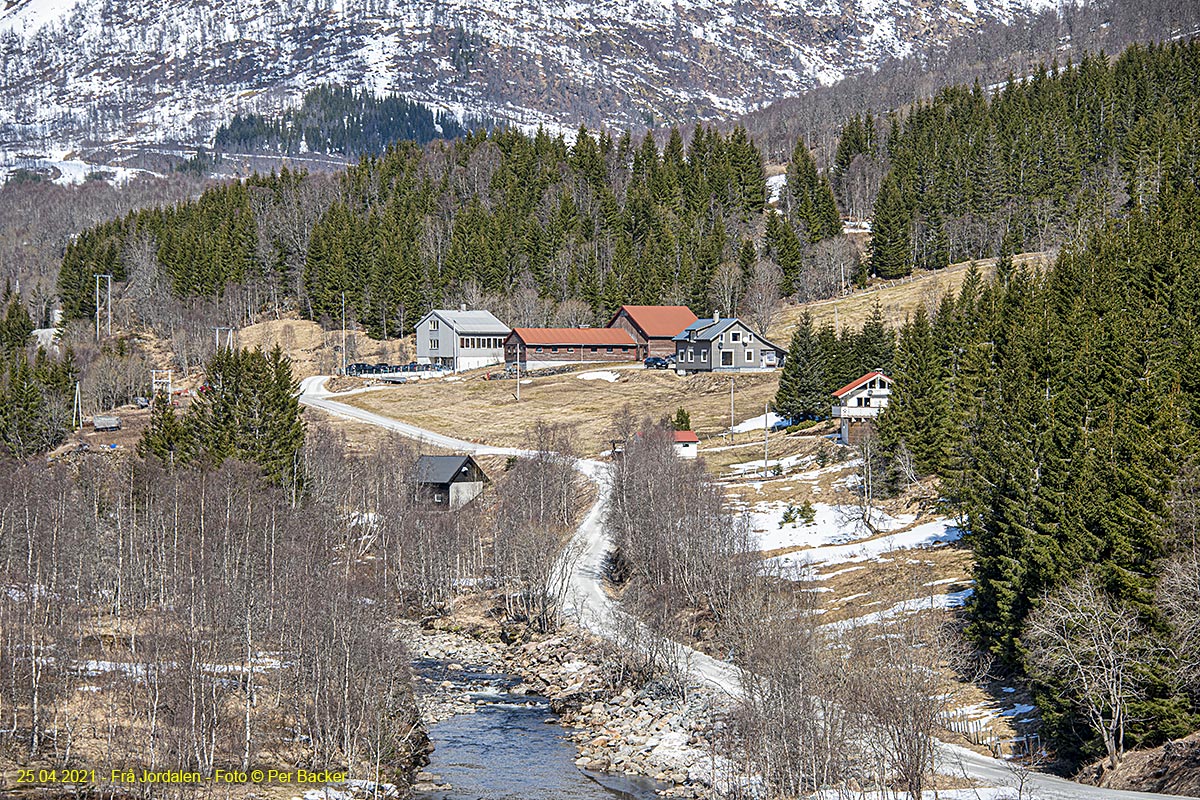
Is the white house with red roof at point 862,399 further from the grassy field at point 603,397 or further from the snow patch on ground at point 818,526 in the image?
the snow patch on ground at point 818,526

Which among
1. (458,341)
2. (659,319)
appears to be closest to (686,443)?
(659,319)

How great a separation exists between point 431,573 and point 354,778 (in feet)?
104

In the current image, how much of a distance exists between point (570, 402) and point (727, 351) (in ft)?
58.0

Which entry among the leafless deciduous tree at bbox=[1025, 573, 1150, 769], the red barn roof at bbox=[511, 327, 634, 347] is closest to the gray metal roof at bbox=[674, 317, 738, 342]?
the red barn roof at bbox=[511, 327, 634, 347]

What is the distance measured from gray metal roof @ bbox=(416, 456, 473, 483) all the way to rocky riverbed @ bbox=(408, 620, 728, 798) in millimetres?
23044

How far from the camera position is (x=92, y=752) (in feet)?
129

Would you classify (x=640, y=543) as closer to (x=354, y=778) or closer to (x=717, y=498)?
(x=717, y=498)

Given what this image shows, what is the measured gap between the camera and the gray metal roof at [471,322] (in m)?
139

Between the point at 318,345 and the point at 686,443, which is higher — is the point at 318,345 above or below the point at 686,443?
above

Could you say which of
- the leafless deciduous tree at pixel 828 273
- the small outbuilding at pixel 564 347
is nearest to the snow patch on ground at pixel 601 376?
the small outbuilding at pixel 564 347

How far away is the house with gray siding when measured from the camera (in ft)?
401

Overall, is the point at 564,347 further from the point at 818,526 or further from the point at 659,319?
the point at 818,526

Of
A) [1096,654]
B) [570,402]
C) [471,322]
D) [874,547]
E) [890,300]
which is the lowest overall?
[874,547]

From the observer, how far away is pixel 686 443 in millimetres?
93938
